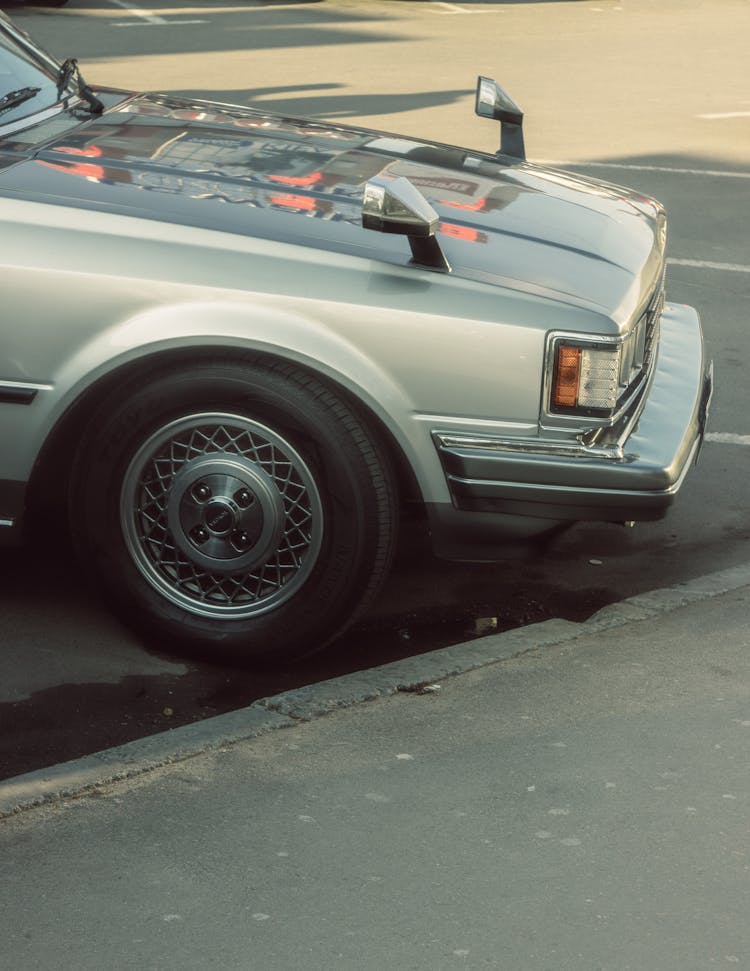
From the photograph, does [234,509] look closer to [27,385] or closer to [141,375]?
[141,375]

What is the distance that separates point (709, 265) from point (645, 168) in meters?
2.58

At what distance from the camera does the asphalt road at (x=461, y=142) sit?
4.24 metres

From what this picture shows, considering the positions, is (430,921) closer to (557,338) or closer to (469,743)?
(469,743)

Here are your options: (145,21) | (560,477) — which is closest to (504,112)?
(560,477)

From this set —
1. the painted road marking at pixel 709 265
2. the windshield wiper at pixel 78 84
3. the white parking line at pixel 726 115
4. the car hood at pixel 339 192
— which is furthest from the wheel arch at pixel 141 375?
the white parking line at pixel 726 115

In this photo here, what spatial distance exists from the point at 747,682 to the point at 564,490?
764mm

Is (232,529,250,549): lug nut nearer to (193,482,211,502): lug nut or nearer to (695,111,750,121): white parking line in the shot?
(193,482,211,502): lug nut

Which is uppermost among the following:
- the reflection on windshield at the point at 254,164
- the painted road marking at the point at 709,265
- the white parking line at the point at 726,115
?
the reflection on windshield at the point at 254,164

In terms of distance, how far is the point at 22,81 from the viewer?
505 cm

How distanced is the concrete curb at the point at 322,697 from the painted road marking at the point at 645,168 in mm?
6454

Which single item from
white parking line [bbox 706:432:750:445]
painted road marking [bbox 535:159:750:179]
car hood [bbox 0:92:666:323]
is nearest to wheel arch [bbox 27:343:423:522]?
car hood [bbox 0:92:666:323]

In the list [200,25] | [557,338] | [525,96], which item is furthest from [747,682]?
[200,25]

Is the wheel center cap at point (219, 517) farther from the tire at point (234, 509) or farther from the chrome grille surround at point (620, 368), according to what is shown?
the chrome grille surround at point (620, 368)

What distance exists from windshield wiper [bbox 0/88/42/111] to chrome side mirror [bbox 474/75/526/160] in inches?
58.3
